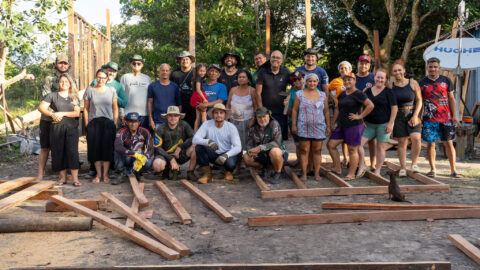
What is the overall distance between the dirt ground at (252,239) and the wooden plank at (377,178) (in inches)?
20.2

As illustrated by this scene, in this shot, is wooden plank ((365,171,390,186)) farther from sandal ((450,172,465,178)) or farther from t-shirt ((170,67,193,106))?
t-shirt ((170,67,193,106))

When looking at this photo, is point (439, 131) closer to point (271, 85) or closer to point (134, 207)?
point (271, 85)

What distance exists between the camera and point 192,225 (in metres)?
4.98

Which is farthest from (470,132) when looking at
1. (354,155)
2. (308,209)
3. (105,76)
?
(105,76)

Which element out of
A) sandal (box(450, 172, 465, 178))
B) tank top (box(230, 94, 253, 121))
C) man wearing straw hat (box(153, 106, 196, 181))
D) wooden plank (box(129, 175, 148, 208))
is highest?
tank top (box(230, 94, 253, 121))

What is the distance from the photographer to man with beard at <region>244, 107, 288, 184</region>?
7.09 metres

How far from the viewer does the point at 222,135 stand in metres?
7.29

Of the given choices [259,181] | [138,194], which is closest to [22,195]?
[138,194]

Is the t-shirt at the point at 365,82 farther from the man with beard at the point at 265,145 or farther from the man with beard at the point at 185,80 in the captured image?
the man with beard at the point at 185,80

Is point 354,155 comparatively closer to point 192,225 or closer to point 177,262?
A: point 192,225

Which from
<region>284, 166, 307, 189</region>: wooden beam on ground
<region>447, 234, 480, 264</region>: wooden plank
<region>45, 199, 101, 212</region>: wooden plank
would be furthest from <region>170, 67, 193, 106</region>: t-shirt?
<region>447, 234, 480, 264</region>: wooden plank

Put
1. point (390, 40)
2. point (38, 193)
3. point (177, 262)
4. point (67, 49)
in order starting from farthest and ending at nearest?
1. point (390, 40)
2. point (67, 49)
3. point (38, 193)
4. point (177, 262)

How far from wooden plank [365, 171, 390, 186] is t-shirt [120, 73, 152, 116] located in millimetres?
3882

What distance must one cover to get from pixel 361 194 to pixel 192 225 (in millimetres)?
2565
